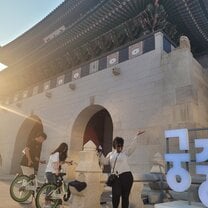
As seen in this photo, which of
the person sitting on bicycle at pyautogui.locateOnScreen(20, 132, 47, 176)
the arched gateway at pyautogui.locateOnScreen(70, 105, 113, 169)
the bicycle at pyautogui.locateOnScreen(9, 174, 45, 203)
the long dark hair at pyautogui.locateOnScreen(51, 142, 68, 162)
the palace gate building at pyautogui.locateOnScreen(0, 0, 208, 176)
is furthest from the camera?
the arched gateway at pyautogui.locateOnScreen(70, 105, 113, 169)

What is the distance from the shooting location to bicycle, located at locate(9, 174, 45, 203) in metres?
5.82

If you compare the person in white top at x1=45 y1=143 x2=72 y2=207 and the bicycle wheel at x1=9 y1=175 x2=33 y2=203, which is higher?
the person in white top at x1=45 y1=143 x2=72 y2=207

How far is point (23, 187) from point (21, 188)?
54 millimetres

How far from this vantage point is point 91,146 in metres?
5.29

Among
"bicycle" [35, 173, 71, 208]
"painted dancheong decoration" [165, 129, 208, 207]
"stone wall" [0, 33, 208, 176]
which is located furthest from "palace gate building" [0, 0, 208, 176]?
"painted dancheong decoration" [165, 129, 208, 207]

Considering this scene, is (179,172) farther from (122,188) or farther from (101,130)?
(101,130)

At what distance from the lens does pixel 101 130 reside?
40.4ft

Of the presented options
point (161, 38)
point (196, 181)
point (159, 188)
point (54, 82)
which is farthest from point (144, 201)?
point (54, 82)

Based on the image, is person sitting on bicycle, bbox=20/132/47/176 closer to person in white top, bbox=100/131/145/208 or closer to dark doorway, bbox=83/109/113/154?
person in white top, bbox=100/131/145/208

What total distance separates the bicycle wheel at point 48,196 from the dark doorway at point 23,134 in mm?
9138

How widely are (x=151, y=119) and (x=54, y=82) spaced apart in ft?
23.0

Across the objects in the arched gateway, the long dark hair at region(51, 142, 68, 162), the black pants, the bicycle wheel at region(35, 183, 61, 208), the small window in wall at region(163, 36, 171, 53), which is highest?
the small window in wall at region(163, 36, 171, 53)

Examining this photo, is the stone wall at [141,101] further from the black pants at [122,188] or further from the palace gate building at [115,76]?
the black pants at [122,188]

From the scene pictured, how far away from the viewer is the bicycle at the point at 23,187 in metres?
5.82
